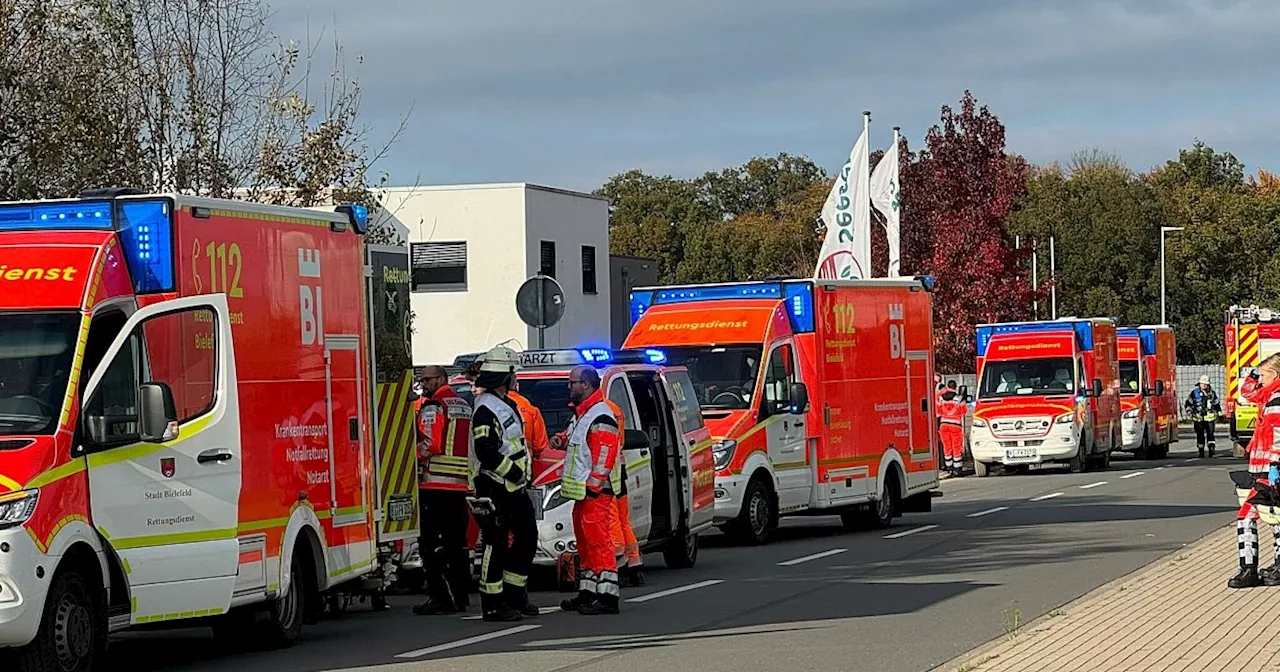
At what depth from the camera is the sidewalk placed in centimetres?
1104

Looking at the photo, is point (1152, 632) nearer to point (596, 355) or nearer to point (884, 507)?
point (596, 355)

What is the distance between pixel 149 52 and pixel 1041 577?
11831 millimetres

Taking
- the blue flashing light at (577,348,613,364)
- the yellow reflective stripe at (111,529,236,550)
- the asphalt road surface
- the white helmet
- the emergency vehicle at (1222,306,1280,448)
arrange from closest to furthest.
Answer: the yellow reflective stripe at (111,529,236,550) < the asphalt road surface < the white helmet < the blue flashing light at (577,348,613,364) < the emergency vehicle at (1222,306,1280,448)

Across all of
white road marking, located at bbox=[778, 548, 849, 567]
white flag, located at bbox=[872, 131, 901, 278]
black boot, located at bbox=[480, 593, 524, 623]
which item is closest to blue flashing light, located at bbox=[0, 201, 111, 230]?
black boot, located at bbox=[480, 593, 524, 623]

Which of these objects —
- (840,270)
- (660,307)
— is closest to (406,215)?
(840,270)

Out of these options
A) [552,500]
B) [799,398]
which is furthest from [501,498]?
[799,398]

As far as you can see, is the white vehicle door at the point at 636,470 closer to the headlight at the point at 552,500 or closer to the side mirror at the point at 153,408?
the headlight at the point at 552,500

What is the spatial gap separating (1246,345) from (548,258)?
1898 cm

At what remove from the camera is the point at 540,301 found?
2280cm

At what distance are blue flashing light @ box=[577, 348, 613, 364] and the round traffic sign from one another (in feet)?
15.6

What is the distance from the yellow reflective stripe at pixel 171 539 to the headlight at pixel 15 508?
0.86m

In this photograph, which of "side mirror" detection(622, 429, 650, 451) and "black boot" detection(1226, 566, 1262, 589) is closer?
"black boot" detection(1226, 566, 1262, 589)

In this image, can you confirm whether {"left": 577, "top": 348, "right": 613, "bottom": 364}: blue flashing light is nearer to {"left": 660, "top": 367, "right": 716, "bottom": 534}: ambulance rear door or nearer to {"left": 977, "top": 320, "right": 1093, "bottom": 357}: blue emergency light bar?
{"left": 660, "top": 367, "right": 716, "bottom": 534}: ambulance rear door

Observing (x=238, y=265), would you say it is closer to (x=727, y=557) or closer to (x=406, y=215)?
(x=727, y=557)
